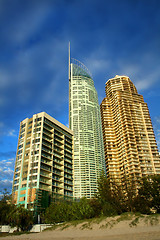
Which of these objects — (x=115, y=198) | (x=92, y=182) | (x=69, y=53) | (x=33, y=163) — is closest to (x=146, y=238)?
(x=115, y=198)

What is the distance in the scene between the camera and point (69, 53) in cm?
18750

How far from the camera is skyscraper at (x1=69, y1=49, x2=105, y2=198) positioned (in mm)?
116938

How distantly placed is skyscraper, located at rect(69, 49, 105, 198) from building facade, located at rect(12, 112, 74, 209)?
27.2 metres

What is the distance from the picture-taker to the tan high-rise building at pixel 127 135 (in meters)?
108

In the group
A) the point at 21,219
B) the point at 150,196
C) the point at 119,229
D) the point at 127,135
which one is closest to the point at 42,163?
the point at 21,219

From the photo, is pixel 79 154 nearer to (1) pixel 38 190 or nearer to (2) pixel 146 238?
(1) pixel 38 190

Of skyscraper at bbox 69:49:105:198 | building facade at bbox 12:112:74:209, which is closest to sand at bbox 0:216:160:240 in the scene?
building facade at bbox 12:112:74:209

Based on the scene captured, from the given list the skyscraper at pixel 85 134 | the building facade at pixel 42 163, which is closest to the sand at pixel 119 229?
the building facade at pixel 42 163

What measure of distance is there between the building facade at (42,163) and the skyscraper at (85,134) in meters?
27.2

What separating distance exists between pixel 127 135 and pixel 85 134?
2876 cm

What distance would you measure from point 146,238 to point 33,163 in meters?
60.3

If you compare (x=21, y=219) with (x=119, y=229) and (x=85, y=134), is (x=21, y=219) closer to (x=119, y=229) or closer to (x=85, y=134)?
(x=119, y=229)

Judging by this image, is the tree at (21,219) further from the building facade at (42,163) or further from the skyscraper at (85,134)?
the skyscraper at (85,134)

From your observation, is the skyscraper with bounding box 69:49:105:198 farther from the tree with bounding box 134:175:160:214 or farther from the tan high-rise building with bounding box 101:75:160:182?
the tree with bounding box 134:175:160:214
